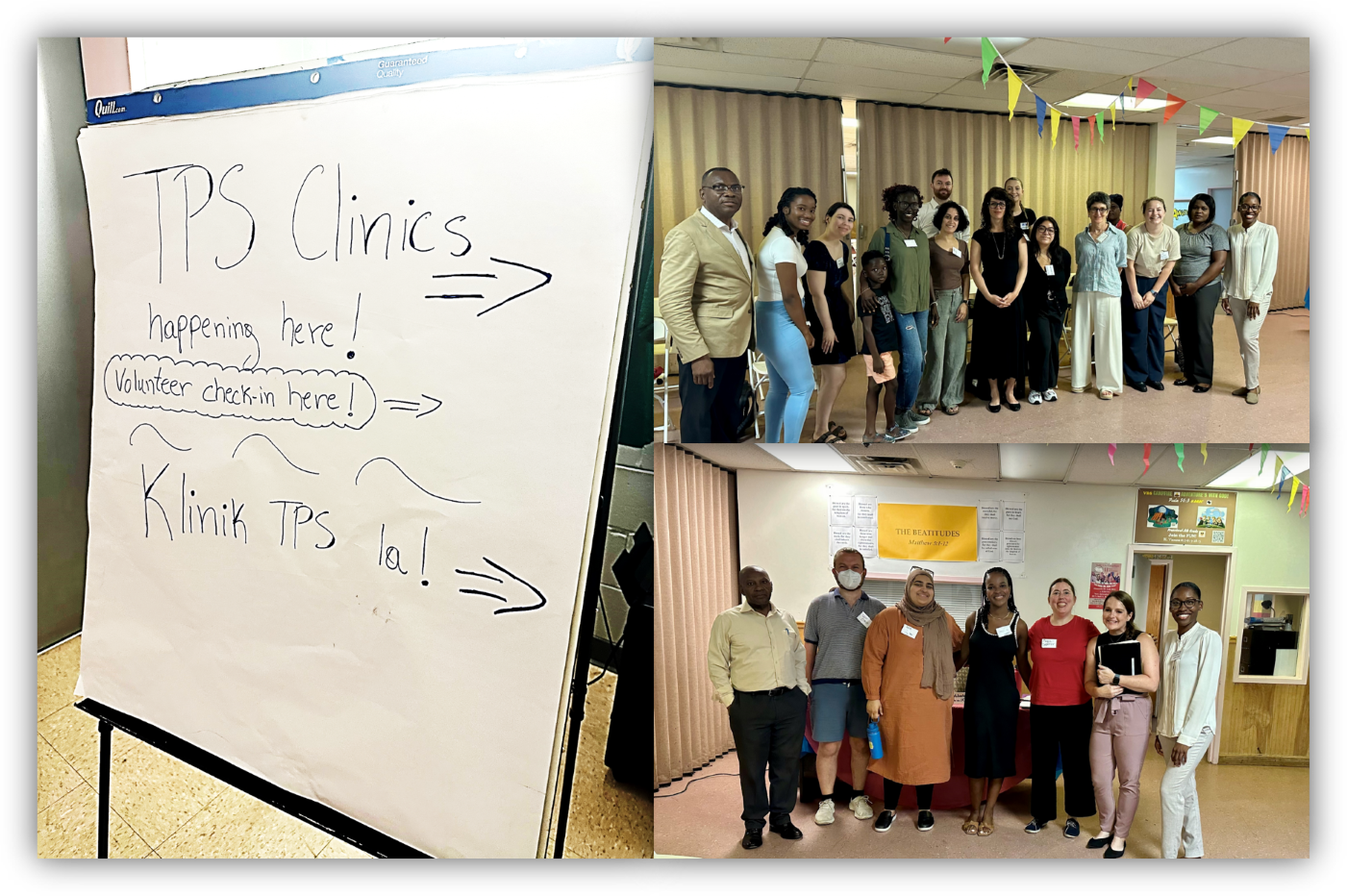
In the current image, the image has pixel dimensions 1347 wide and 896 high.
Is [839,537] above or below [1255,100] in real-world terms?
below

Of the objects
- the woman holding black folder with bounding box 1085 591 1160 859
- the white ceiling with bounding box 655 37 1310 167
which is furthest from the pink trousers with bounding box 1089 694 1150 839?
the white ceiling with bounding box 655 37 1310 167

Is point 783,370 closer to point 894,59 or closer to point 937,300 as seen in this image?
point 937,300

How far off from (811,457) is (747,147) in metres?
0.52

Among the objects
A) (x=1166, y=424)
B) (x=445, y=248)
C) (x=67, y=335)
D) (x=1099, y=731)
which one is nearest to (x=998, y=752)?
(x=1099, y=731)

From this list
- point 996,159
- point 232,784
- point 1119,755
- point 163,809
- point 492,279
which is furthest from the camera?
point 163,809

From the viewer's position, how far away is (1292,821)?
1.27 metres

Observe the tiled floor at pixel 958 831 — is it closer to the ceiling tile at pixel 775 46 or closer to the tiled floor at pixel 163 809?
the tiled floor at pixel 163 809

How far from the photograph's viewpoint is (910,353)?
132cm

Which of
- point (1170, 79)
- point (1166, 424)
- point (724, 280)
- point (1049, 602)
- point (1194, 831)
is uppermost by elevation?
point (1170, 79)

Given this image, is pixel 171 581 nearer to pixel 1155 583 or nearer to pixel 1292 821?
pixel 1155 583

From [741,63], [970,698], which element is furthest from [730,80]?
[970,698]

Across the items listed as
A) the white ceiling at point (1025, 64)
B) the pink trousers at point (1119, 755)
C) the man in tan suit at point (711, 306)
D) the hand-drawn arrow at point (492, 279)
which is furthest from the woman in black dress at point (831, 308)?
the pink trousers at point (1119, 755)

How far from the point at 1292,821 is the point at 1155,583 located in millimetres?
441

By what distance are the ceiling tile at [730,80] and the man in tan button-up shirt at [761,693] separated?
2.63 ft
